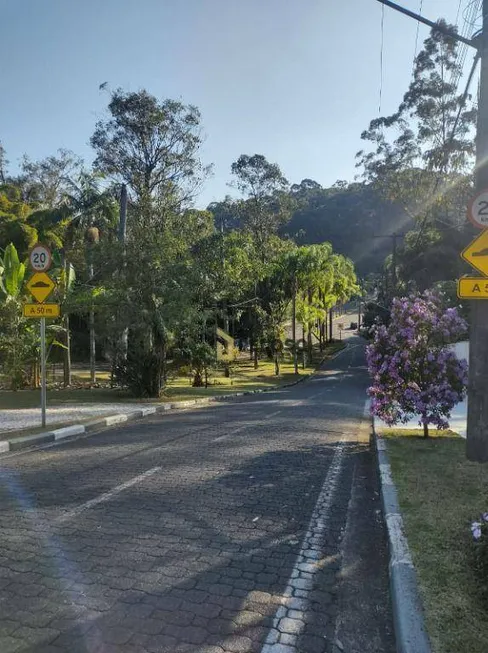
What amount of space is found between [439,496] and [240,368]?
→ 36108 mm

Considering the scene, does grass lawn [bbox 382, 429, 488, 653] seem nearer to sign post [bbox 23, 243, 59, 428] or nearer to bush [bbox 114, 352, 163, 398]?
sign post [bbox 23, 243, 59, 428]

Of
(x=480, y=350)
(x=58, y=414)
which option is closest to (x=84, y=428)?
(x=58, y=414)

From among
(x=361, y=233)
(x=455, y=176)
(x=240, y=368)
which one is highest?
(x=361, y=233)

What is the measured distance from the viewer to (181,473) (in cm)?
736

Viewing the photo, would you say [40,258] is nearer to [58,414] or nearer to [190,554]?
[58,414]

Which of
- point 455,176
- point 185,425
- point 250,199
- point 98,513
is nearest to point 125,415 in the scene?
point 185,425

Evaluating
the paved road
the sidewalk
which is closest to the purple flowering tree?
the paved road

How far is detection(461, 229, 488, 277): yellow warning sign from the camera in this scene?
694 cm

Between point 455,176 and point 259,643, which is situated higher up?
point 455,176

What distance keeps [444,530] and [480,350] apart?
3716 mm

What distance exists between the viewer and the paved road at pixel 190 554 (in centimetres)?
344

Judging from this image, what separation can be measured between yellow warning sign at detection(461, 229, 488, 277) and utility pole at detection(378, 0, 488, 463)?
47.9 inches

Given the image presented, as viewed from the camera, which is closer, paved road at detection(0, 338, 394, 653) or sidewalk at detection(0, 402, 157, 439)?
paved road at detection(0, 338, 394, 653)

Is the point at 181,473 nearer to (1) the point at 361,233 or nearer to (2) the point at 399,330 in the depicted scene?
(2) the point at 399,330
